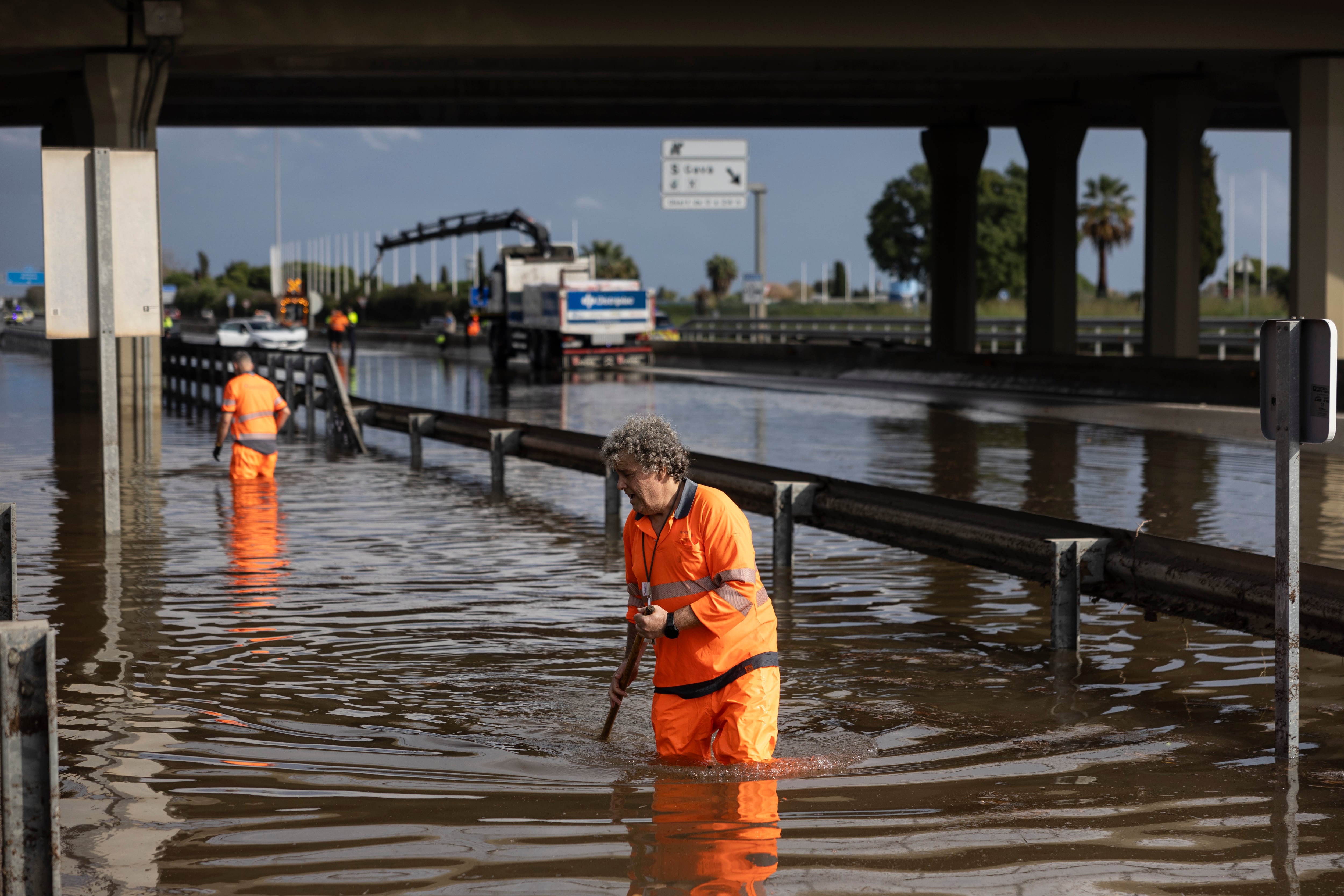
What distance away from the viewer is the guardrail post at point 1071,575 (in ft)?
27.2

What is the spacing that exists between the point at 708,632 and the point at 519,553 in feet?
21.3

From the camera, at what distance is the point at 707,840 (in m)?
5.20

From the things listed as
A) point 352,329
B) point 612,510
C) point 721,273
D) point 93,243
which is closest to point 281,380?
point 93,243

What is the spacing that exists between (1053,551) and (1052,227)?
115ft

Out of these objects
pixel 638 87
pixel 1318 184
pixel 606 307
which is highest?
pixel 638 87

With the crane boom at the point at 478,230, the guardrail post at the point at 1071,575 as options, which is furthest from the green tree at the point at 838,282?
the guardrail post at the point at 1071,575

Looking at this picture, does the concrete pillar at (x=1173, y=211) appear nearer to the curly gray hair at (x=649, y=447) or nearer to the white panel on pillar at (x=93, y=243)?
the white panel on pillar at (x=93, y=243)

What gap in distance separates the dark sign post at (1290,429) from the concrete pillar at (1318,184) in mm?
23056

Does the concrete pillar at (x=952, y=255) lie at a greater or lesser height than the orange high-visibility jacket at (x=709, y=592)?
greater

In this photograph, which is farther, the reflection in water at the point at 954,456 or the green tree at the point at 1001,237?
the green tree at the point at 1001,237

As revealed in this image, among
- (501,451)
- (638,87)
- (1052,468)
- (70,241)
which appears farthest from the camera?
(638,87)

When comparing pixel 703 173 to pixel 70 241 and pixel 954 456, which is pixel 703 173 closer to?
pixel 954 456

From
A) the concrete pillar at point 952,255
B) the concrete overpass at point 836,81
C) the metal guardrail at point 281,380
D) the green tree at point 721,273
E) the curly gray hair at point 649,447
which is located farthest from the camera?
the green tree at point 721,273

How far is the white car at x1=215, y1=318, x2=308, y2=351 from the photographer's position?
204 ft
